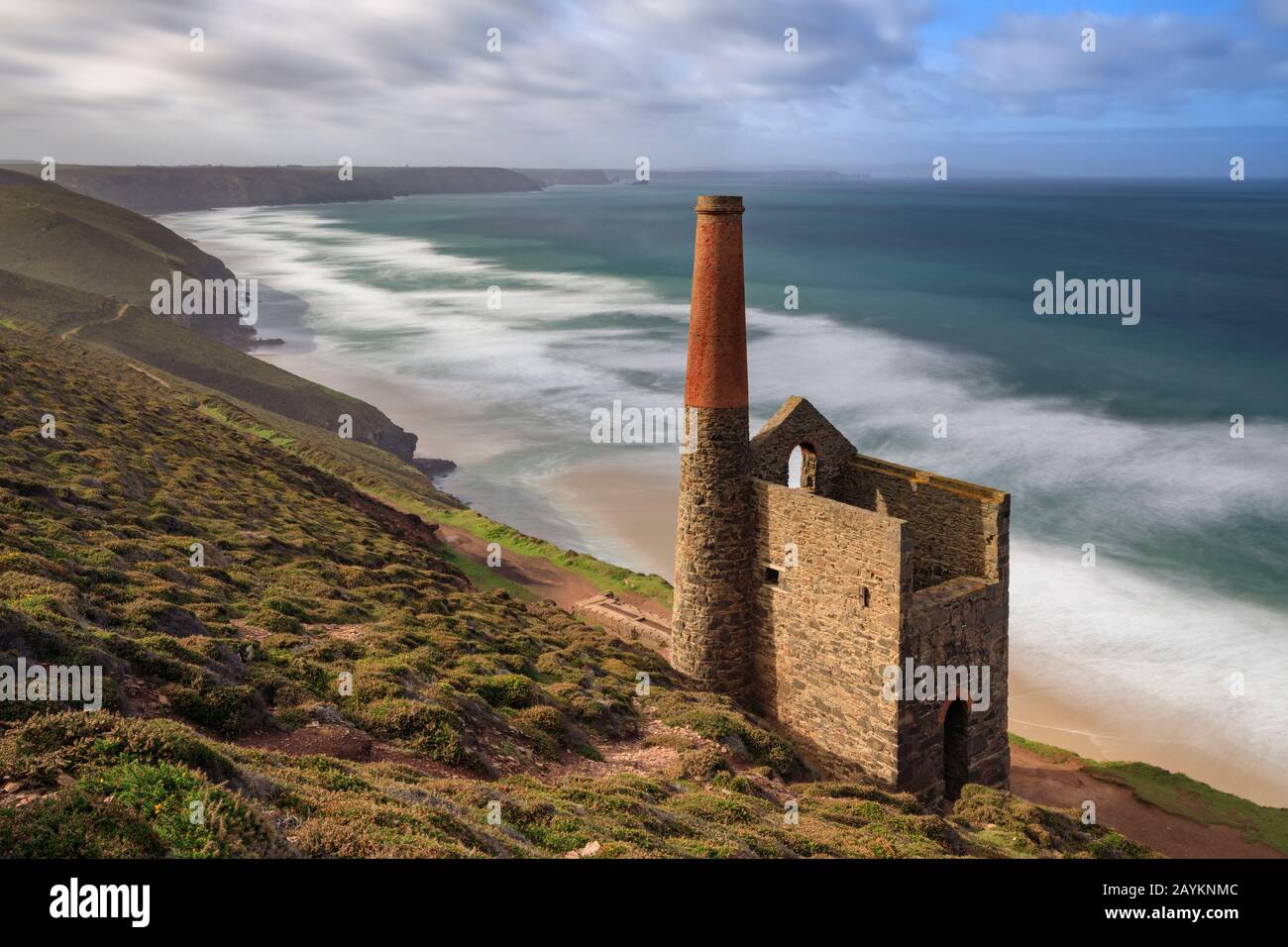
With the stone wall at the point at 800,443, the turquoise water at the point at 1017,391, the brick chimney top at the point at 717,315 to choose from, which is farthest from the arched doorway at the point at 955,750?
the turquoise water at the point at 1017,391

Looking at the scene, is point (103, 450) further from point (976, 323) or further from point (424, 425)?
point (976, 323)

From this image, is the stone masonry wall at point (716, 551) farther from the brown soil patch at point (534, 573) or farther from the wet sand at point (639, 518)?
the wet sand at point (639, 518)

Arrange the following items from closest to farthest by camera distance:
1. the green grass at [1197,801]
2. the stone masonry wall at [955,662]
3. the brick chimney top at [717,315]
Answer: the stone masonry wall at [955,662] → the brick chimney top at [717,315] → the green grass at [1197,801]

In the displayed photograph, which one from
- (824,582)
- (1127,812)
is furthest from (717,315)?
(1127,812)

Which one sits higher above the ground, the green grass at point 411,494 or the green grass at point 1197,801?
the green grass at point 411,494

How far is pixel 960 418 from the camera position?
63.2 m

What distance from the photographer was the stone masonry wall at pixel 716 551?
2017cm

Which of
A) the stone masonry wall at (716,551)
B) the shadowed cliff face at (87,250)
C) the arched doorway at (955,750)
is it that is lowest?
the arched doorway at (955,750)

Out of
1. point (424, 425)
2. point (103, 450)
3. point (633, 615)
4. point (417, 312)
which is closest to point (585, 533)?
point (633, 615)

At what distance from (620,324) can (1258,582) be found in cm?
6984

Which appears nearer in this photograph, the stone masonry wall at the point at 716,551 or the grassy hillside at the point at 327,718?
the grassy hillside at the point at 327,718

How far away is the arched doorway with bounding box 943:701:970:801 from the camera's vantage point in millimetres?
19125

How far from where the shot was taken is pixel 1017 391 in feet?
228

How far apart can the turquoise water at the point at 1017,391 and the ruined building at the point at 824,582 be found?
40.1 feet
